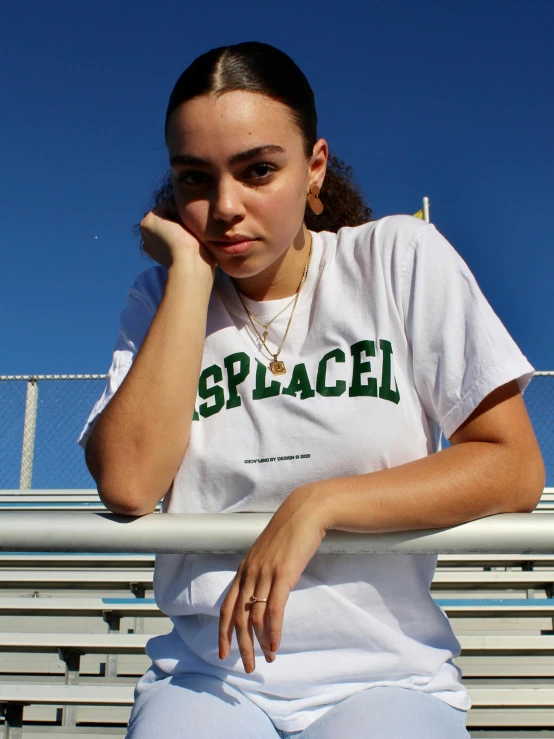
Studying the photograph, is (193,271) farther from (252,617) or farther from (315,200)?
(252,617)

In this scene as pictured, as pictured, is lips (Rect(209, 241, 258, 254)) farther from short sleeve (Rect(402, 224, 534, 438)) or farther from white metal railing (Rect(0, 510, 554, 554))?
white metal railing (Rect(0, 510, 554, 554))

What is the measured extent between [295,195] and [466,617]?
2.56m

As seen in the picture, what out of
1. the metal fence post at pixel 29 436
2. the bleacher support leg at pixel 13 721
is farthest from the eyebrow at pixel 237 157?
the metal fence post at pixel 29 436

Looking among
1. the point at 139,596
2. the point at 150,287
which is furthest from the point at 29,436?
the point at 150,287

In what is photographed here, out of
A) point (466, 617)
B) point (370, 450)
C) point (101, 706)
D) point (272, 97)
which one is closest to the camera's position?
point (370, 450)

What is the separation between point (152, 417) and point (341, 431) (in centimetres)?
26

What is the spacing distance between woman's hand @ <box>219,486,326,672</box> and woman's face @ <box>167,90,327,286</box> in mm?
416

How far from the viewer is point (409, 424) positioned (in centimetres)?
98

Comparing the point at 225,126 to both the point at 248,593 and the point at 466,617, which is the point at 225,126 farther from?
the point at 466,617

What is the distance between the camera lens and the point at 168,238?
1.17 meters

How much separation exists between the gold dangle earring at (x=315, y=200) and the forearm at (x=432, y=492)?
1.69ft

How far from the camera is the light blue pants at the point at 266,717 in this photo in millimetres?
792

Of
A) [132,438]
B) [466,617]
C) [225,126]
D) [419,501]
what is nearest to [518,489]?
[419,501]

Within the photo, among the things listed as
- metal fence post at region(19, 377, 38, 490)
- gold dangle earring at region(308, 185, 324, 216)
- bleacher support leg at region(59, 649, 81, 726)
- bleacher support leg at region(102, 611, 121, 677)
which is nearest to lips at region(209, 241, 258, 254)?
gold dangle earring at region(308, 185, 324, 216)
